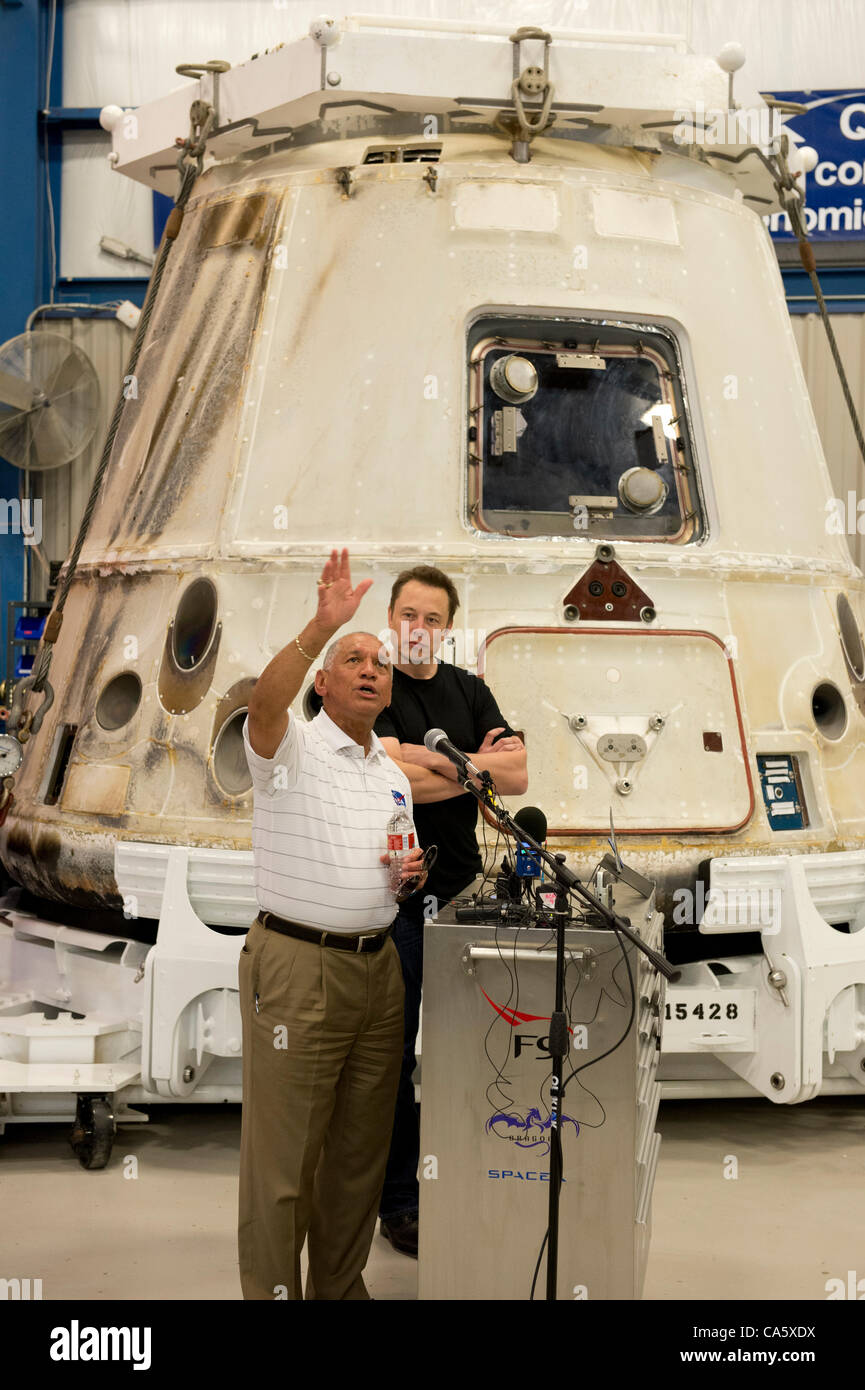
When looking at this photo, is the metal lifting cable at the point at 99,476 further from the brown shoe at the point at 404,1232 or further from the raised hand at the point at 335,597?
the raised hand at the point at 335,597

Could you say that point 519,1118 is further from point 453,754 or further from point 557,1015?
point 453,754

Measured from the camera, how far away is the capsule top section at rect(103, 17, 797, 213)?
469 cm

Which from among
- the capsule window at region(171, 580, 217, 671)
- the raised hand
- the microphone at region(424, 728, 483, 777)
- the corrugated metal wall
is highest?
the corrugated metal wall

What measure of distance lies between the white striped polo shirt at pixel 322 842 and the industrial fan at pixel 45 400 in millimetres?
5878

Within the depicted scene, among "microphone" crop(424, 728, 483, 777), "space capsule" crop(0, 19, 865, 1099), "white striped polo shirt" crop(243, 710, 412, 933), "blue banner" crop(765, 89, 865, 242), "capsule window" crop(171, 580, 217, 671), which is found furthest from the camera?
"blue banner" crop(765, 89, 865, 242)

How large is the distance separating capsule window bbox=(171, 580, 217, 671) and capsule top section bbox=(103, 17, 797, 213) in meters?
1.61

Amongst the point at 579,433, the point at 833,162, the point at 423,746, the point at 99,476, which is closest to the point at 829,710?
the point at 579,433

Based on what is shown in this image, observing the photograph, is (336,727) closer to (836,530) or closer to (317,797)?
(317,797)

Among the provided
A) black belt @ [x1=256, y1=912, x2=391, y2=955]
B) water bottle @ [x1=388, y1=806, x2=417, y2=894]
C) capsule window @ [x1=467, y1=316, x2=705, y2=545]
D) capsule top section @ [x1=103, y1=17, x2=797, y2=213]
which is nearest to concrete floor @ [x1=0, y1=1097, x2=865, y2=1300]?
black belt @ [x1=256, y1=912, x2=391, y2=955]

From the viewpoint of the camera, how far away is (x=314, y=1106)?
2.80m

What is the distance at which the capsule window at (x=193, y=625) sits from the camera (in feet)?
15.0

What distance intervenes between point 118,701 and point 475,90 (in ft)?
7.79

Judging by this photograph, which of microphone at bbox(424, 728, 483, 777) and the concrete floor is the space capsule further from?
microphone at bbox(424, 728, 483, 777)

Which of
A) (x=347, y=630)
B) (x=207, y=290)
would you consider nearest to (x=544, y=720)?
(x=347, y=630)
